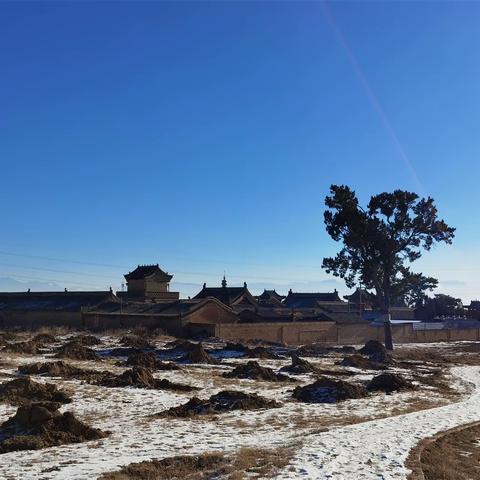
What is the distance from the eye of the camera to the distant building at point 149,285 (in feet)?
232

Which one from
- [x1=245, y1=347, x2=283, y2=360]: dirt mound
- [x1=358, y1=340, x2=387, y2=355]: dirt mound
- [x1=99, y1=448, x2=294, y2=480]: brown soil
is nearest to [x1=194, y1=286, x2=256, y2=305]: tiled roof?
[x1=358, y1=340, x2=387, y2=355]: dirt mound

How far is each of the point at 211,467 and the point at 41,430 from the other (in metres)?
4.97

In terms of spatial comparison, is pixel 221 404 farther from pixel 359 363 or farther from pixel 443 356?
pixel 443 356

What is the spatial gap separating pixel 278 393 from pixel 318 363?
13331 mm

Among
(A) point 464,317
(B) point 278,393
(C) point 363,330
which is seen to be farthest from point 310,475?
(A) point 464,317

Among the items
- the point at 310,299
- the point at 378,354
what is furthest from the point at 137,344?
the point at 310,299

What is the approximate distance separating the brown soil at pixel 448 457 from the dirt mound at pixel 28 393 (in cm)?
1135

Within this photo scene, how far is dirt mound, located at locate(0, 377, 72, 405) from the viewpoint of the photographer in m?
18.4

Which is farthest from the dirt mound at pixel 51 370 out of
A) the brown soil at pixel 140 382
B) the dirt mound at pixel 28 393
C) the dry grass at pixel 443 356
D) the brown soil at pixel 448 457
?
the dry grass at pixel 443 356

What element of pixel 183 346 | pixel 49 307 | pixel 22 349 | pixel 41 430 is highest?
pixel 49 307

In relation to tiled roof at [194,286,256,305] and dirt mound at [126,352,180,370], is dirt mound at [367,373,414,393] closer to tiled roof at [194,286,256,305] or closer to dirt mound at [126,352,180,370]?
dirt mound at [126,352,180,370]

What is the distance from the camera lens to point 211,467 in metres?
11.3

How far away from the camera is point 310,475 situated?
420 inches

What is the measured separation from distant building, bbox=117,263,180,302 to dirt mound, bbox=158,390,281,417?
5063cm
